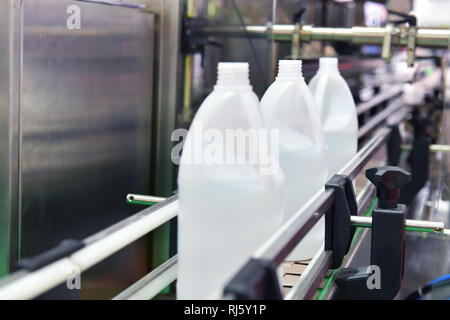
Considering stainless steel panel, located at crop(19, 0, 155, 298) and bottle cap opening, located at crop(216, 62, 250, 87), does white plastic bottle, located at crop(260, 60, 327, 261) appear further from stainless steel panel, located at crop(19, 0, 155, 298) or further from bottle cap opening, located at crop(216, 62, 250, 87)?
stainless steel panel, located at crop(19, 0, 155, 298)

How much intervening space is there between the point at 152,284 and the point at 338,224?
0.35 m

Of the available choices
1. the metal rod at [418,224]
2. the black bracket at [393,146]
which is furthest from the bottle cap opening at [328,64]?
the black bracket at [393,146]

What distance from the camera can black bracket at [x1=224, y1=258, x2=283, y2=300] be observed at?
55 centimetres

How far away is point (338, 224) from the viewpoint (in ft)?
3.25

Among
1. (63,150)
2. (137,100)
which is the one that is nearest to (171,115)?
(137,100)

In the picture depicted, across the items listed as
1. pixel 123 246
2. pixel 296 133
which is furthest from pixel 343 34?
pixel 123 246

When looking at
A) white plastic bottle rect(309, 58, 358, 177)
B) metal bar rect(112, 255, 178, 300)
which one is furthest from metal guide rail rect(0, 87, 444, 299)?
white plastic bottle rect(309, 58, 358, 177)

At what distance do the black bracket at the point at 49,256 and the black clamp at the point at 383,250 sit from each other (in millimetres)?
503

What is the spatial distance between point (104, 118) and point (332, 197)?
34.5 inches

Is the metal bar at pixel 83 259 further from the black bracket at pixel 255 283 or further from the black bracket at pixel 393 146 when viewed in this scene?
the black bracket at pixel 393 146

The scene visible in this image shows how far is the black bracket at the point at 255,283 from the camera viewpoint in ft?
1.82

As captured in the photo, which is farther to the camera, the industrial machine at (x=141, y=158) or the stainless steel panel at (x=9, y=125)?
the stainless steel panel at (x=9, y=125)

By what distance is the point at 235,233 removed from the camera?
2.38 ft
